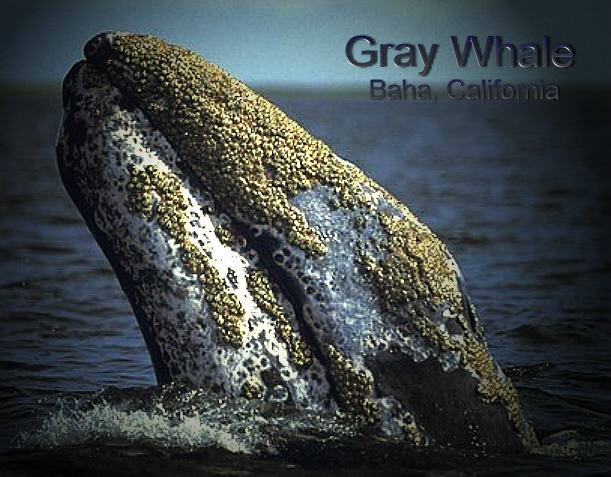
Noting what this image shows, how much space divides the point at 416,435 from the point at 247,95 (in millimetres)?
1456

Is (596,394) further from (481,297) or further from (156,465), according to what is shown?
(156,465)

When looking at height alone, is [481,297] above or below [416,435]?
above

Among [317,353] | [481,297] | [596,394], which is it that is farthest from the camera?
[481,297]

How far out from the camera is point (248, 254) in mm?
3729

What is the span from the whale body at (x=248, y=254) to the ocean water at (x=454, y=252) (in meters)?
0.68

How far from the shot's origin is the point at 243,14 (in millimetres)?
5160

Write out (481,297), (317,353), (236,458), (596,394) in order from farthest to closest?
1. (481,297)
2. (596,394)
3. (236,458)
4. (317,353)

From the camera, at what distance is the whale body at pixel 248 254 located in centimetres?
368

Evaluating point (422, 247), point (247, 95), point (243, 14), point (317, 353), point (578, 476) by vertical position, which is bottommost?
point (578, 476)

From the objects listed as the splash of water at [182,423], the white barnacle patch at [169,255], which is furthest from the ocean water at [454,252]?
the white barnacle patch at [169,255]

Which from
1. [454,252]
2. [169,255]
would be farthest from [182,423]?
[454,252]

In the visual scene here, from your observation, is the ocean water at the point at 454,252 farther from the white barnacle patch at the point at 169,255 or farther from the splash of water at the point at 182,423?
the white barnacle patch at the point at 169,255

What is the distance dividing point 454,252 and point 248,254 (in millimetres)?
2092

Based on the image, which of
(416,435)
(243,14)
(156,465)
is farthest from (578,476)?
(243,14)
